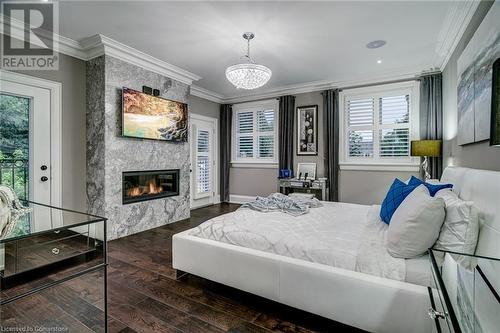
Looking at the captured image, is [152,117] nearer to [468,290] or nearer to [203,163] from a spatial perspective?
[203,163]

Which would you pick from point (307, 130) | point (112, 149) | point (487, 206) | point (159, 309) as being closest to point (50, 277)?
point (159, 309)

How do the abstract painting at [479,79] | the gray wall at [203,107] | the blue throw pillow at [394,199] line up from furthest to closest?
the gray wall at [203,107] → the blue throw pillow at [394,199] → the abstract painting at [479,79]

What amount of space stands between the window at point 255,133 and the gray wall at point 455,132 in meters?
3.05

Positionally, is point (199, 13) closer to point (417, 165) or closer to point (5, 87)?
point (5, 87)

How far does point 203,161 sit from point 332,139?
115 inches

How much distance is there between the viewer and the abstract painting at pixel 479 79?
69.0 inches

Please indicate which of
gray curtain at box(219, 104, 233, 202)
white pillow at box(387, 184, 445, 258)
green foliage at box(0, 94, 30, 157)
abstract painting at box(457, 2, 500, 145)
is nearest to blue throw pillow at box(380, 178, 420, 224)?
white pillow at box(387, 184, 445, 258)

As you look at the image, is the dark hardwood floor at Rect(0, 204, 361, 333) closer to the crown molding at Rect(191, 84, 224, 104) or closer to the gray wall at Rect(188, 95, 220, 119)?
the gray wall at Rect(188, 95, 220, 119)

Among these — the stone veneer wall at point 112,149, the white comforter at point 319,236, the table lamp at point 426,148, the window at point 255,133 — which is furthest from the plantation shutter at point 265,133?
the white comforter at point 319,236

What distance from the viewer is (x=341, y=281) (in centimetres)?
156

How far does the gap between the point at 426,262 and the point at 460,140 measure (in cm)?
187

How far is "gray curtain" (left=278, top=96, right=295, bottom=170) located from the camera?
17.2 feet

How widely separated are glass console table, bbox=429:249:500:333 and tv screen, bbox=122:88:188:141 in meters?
3.80

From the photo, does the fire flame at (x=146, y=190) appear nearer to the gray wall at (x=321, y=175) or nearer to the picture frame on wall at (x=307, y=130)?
the gray wall at (x=321, y=175)
